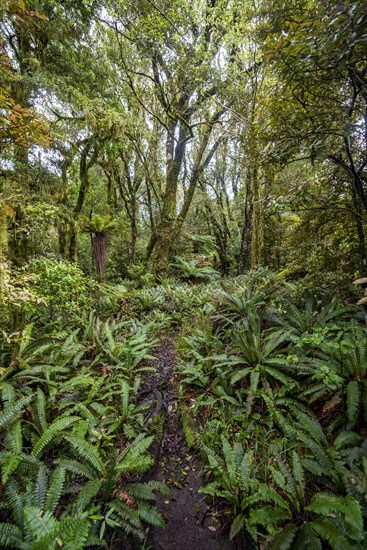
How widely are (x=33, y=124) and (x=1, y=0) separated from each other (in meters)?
0.90

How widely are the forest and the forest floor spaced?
16 millimetres

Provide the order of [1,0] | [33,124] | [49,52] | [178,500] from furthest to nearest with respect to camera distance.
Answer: [49,52] < [33,124] < [178,500] < [1,0]

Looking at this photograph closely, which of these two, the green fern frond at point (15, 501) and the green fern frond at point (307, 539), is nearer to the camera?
the green fern frond at point (307, 539)

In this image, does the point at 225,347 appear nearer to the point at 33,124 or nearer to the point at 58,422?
the point at 58,422

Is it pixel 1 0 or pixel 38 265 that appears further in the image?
pixel 38 265

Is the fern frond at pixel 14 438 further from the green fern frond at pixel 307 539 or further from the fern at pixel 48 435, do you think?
the green fern frond at pixel 307 539

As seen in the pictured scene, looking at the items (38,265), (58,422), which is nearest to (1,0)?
(38,265)

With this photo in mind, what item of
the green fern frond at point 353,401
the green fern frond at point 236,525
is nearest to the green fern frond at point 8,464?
the green fern frond at point 236,525

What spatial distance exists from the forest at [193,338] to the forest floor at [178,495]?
16mm

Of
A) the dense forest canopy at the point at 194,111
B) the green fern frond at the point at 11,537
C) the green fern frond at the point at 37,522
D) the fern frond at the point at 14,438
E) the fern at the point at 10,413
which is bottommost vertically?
the green fern frond at the point at 11,537

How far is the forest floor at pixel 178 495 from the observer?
7.08 feet

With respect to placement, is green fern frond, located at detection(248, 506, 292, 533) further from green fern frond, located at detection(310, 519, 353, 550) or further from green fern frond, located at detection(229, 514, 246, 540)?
green fern frond, located at detection(310, 519, 353, 550)

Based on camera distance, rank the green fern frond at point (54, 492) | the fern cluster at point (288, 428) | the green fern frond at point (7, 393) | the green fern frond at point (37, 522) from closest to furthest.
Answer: the green fern frond at point (37, 522)
the fern cluster at point (288, 428)
the green fern frond at point (54, 492)
the green fern frond at point (7, 393)

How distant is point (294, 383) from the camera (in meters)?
3.04
